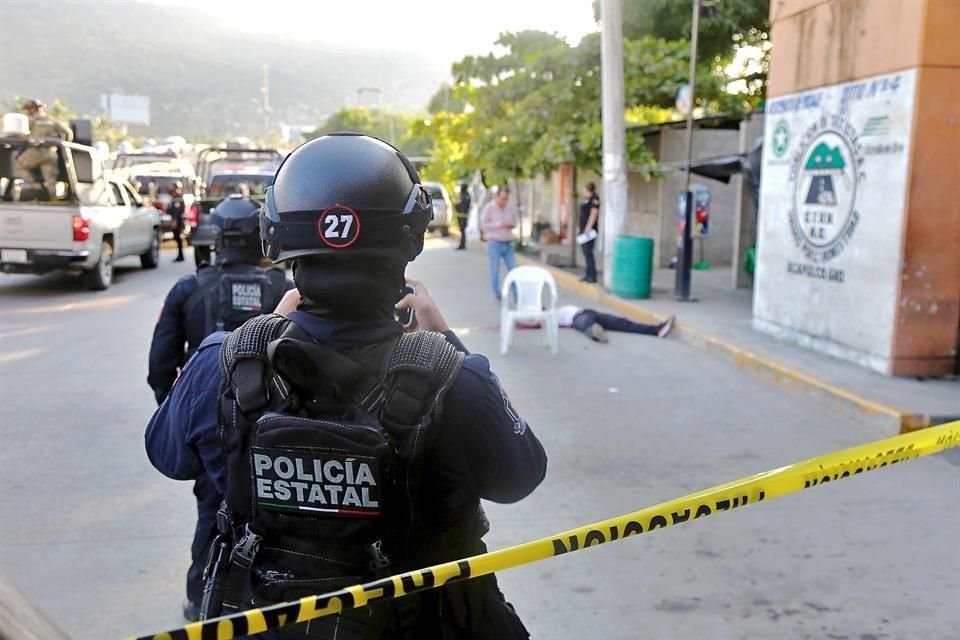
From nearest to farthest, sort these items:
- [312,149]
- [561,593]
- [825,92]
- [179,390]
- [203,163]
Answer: [312,149], [179,390], [561,593], [825,92], [203,163]

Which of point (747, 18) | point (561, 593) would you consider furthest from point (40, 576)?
point (747, 18)

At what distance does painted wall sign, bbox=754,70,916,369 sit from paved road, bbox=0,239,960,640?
112cm

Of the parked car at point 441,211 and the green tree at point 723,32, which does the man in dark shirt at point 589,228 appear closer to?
the green tree at point 723,32

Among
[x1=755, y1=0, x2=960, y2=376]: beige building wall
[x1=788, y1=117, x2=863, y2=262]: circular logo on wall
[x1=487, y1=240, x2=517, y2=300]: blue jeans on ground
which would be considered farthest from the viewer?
[x1=487, y1=240, x2=517, y2=300]: blue jeans on ground

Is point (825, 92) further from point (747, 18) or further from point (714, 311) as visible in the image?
point (747, 18)

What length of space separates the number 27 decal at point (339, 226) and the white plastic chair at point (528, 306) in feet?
24.9

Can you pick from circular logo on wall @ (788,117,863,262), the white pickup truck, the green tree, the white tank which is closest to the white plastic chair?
circular logo on wall @ (788,117,863,262)

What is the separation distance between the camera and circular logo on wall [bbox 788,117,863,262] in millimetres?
8156

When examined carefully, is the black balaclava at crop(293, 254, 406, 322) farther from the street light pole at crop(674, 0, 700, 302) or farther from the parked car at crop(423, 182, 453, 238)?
the parked car at crop(423, 182, 453, 238)

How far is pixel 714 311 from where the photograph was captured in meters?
11.6

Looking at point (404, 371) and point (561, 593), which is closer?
point (404, 371)

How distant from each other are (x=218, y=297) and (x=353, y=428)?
8.89 ft

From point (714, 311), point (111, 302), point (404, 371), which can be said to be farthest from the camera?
point (111, 302)

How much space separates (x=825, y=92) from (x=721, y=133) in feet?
27.9
